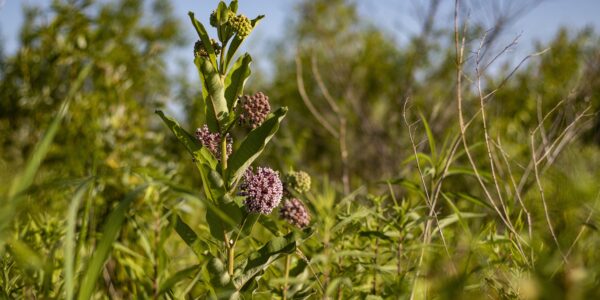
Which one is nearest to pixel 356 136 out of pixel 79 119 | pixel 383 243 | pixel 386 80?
pixel 386 80

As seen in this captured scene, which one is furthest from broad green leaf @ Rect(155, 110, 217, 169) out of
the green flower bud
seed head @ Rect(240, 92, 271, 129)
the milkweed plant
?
the green flower bud

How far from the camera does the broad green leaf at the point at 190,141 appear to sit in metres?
1.02

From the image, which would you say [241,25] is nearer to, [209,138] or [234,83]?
[234,83]

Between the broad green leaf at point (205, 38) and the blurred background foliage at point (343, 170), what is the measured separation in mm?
224

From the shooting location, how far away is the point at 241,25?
1.06 m

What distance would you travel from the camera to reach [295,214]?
1230mm

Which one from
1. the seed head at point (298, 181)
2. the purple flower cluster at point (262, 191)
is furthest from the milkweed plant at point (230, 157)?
the seed head at point (298, 181)

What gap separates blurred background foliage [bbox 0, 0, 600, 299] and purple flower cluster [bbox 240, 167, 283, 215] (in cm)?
12

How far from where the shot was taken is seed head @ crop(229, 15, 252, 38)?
1055 millimetres

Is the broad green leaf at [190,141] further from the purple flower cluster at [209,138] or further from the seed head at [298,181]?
the seed head at [298,181]

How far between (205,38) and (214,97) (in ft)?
0.40

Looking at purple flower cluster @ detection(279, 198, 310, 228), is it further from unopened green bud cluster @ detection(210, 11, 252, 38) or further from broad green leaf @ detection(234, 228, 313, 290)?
unopened green bud cluster @ detection(210, 11, 252, 38)

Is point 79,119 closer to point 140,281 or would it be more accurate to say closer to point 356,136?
point 140,281

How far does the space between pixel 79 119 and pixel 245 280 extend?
110 inches
